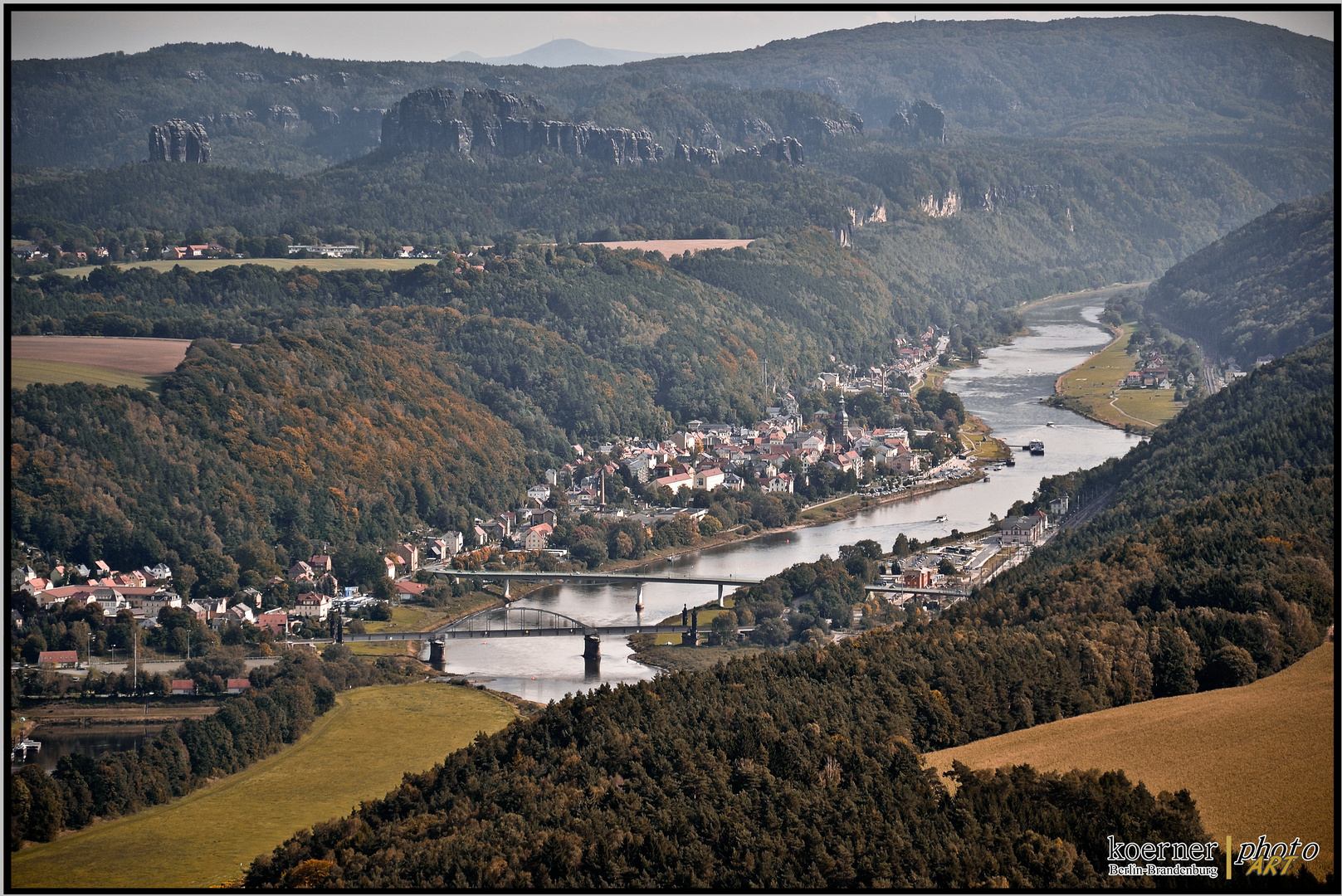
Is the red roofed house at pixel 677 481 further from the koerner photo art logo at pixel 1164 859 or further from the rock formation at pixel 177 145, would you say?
the rock formation at pixel 177 145

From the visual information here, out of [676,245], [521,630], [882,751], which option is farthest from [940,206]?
[882,751]

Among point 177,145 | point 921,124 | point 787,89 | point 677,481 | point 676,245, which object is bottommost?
point 677,481

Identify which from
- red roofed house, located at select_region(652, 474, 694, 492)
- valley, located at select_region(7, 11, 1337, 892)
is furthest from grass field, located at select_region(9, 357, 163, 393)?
red roofed house, located at select_region(652, 474, 694, 492)

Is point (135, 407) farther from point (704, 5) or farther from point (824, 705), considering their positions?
point (704, 5)

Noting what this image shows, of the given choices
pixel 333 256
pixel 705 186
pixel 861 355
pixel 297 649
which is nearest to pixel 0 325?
pixel 297 649

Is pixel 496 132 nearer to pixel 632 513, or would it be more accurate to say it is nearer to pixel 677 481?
pixel 677 481

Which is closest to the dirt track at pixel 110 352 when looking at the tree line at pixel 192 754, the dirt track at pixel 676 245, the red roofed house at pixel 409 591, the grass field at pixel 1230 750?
the red roofed house at pixel 409 591
